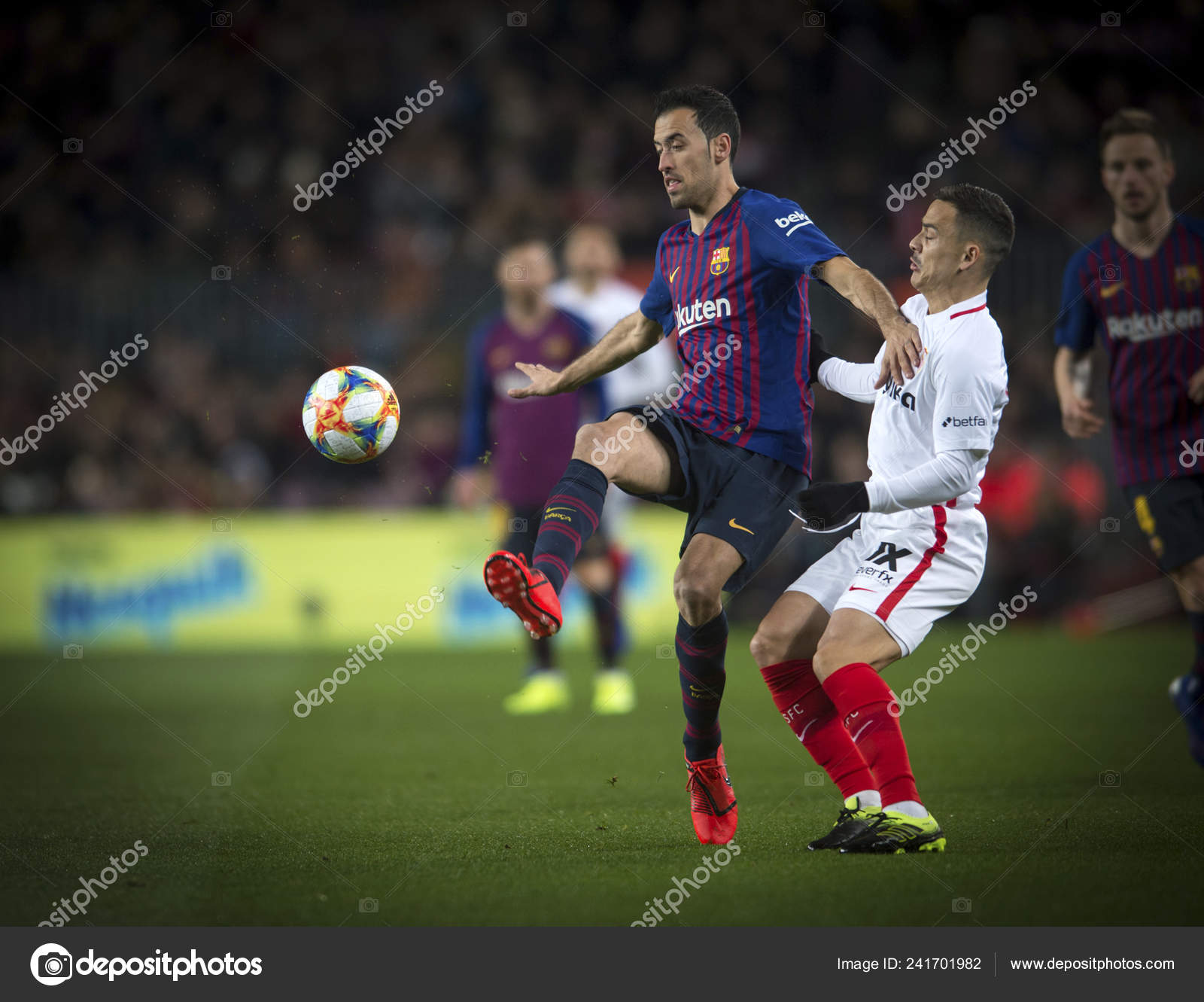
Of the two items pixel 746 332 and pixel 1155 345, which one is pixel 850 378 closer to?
pixel 746 332

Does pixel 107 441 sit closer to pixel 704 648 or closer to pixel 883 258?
pixel 883 258

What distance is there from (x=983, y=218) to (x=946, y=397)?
60 cm

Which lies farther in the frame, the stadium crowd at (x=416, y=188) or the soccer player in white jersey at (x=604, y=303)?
the stadium crowd at (x=416, y=188)

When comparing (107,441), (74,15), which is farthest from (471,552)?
(74,15)

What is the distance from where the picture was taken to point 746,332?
4473mm

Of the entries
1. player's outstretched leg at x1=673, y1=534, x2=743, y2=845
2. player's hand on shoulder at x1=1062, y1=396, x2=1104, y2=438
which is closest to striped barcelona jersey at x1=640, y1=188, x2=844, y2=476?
player's outstretched leg at x1=673, y1=534, x2=743, y2=845

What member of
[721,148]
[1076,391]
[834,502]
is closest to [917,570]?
[834,502]

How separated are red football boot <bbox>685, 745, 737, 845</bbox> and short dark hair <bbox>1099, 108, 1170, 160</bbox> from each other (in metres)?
3.08

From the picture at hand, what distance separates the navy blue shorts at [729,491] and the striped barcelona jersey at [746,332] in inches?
2.3

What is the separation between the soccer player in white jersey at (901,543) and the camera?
4.02 metres

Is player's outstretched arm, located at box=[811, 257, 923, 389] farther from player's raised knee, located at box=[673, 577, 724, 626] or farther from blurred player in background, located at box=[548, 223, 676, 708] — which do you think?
blurred player in background, located at box=[548, 223, 676, 708]

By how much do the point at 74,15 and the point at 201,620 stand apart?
871 centimetres

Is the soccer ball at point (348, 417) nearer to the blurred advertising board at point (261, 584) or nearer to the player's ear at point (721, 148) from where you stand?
the player's ear at point (721, 148)

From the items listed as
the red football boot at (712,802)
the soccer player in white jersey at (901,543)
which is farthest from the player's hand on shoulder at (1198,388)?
the red football boot at (712,802)
